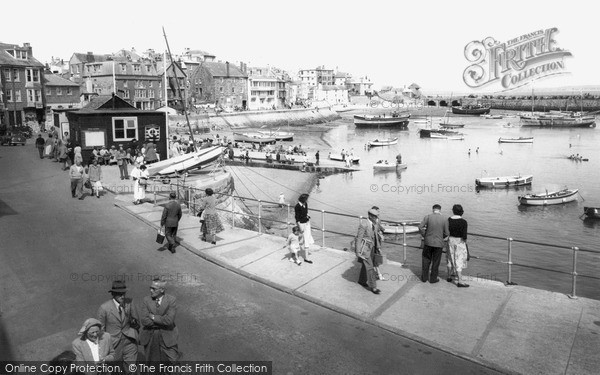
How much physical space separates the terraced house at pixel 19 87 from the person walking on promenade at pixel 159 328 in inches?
2605

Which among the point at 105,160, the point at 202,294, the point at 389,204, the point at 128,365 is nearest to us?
the point at 128,365

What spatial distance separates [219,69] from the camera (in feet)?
433

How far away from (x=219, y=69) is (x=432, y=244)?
128584 mm

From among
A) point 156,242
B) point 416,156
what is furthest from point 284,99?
point 156,242

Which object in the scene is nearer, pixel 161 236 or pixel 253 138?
pixel 161 236

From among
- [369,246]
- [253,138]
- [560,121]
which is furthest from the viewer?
[560,121]

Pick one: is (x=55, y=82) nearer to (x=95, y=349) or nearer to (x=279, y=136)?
(x=279, y=136)

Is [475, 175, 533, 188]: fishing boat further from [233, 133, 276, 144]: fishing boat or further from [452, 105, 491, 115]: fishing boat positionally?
[452, 105, 491, 115]: fishing boat

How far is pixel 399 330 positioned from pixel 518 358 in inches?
74.4

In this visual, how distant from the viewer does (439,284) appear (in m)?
10.5

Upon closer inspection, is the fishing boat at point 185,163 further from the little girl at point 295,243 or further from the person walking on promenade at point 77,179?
the little girl at point 295,243

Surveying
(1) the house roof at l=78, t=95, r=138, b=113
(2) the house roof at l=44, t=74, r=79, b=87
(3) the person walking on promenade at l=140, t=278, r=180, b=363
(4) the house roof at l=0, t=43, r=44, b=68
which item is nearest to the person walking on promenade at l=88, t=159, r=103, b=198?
(1) the house roof at l=78, t=95, r=138, b=113

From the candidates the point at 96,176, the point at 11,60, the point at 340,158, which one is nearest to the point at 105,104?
the point at 96,176

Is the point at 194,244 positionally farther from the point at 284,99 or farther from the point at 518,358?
the point at 284,99
